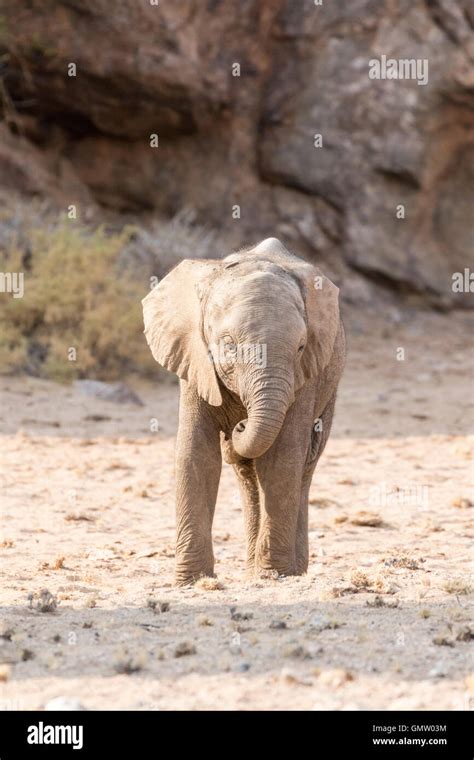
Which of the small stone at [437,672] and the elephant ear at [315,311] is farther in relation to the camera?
the elephant ear at [315,311]

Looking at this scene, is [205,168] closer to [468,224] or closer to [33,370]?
[468,224]

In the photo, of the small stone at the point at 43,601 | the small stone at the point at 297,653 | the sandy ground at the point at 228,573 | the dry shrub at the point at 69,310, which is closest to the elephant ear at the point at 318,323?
the sandy ground at the point at 228,573

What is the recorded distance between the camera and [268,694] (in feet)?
13.8

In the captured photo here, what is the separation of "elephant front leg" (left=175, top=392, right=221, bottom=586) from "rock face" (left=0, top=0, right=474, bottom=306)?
10.7 meters

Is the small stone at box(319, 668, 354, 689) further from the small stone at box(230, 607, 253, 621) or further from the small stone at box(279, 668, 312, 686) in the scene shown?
the small stone at box(230, 607, 253, 621)

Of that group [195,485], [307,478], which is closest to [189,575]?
[195,485]

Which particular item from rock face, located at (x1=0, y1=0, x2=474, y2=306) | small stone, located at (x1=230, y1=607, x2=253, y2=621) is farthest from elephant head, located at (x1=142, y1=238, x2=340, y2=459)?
rock face, located at (x1=0, y1=0, x2=474, y2=306)

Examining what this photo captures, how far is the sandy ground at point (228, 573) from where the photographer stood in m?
4.34

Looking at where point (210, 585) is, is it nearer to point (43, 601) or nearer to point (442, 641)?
point (43, 601)

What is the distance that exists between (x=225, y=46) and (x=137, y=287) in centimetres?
482

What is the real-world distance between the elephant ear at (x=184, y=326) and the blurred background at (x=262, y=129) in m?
9.27

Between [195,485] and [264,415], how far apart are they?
767 millimetres

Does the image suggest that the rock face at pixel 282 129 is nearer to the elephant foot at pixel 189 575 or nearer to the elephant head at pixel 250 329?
the elephant head at pixel 250 329
